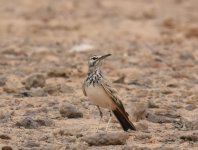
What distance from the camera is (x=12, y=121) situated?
31.1ft

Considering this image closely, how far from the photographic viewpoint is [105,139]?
833 cm

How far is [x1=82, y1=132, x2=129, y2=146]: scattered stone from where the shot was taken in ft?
27.3

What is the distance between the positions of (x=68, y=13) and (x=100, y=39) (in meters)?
3.46

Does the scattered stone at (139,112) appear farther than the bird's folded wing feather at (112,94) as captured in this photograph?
Yes

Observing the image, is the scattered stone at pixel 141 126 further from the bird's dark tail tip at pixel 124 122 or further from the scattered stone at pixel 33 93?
the scattered stone at pixel 33 93

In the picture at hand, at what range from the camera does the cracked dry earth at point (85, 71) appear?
8799mm

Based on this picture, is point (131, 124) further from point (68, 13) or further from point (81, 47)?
point (68, 13)

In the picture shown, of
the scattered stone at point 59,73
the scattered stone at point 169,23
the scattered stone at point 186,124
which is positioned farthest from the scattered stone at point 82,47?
the scattered stone at point 186,124

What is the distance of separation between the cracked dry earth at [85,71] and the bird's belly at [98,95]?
A: 288 mm

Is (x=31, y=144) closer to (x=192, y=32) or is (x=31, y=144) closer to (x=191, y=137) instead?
(x=191, y=137)

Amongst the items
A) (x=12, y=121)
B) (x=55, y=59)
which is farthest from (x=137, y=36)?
(x=12, y=121)

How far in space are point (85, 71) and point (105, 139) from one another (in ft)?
14.8

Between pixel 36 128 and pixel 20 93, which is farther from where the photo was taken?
pixel 20 93

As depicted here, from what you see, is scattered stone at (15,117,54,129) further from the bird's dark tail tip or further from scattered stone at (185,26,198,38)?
scattered stone at (185,26,198,38)
